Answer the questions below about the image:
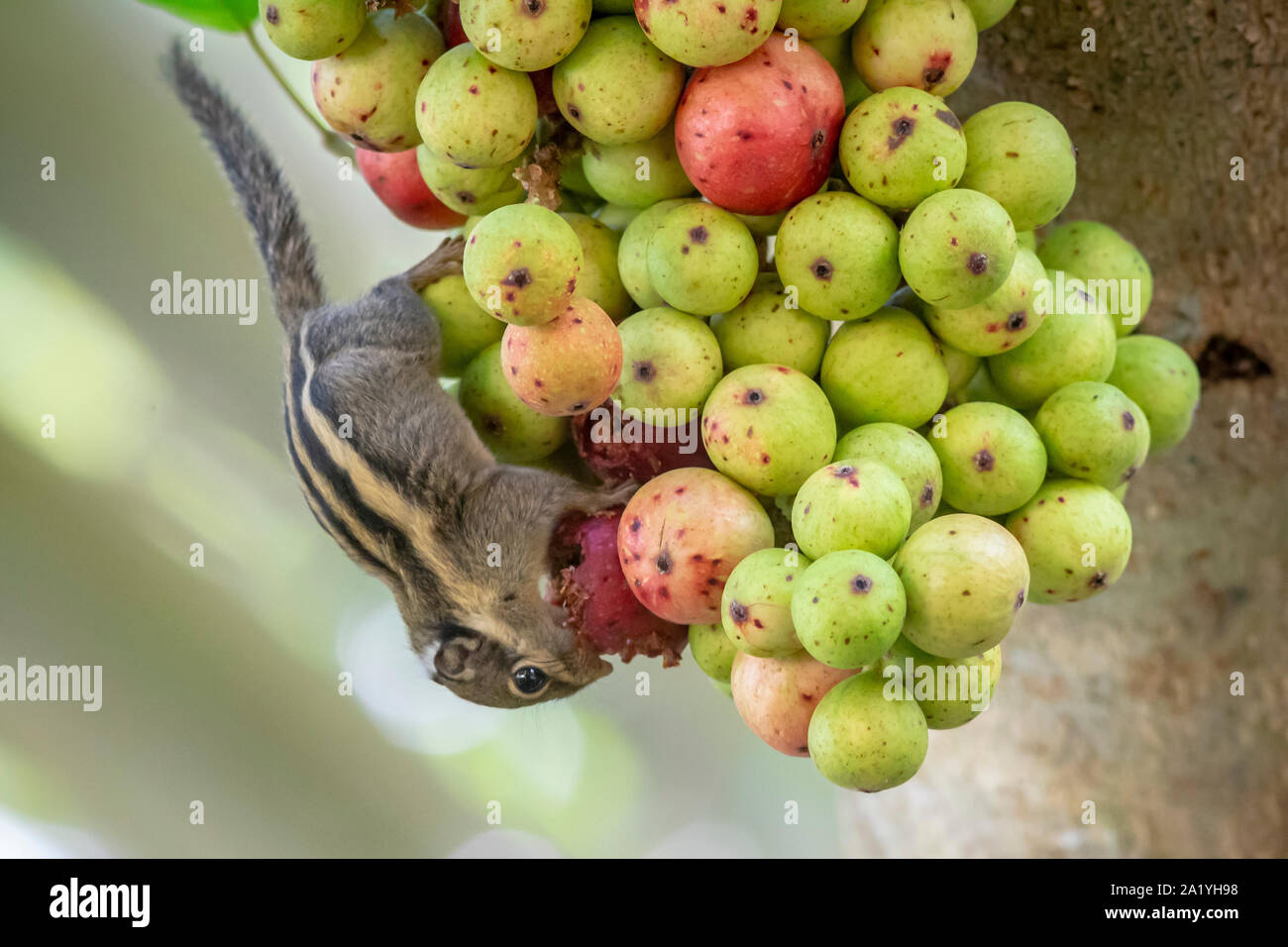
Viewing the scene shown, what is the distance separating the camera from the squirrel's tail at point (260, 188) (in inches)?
46.8

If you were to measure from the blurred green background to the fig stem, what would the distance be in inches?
20.3

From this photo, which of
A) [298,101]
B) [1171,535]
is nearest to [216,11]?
[298,101]

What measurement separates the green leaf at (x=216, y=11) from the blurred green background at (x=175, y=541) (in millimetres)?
549

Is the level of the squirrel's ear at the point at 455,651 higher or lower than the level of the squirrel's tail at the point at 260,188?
lower

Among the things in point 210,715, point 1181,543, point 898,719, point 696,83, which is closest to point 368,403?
point 696,83

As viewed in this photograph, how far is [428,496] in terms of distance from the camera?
0.98 metres

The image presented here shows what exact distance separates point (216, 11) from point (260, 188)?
24 centimetres

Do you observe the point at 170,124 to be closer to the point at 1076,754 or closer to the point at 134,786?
the point at 134,786

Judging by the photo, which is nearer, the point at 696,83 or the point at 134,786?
the point at 696,83

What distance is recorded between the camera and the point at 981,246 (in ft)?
2.22

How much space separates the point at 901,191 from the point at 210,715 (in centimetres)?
167

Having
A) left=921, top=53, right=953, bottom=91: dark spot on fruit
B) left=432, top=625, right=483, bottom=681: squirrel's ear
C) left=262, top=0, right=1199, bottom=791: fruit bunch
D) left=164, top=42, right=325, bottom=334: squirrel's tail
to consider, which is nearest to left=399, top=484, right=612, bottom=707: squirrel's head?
left=432, top=625, right=483, bottom=681: squirrel's ear

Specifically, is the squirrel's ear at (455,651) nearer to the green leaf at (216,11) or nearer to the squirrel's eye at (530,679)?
the squirrel's eye at (530,679)

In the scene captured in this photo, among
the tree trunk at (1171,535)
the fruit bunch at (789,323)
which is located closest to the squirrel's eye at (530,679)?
the fruit bunch at (789,323)
